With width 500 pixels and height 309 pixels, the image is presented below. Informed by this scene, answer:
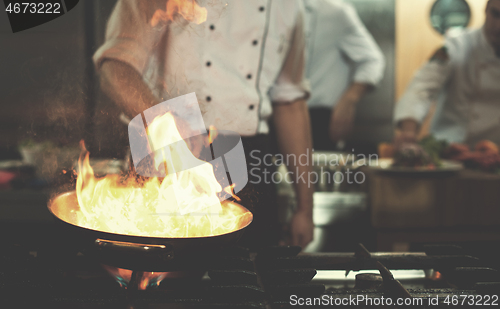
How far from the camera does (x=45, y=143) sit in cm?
68

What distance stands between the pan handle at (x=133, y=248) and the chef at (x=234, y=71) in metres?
0.24

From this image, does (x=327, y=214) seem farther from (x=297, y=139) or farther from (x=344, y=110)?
(x=344, y=110)

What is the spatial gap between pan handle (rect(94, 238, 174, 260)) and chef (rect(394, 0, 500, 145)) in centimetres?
170

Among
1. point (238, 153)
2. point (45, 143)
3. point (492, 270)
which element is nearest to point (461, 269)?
point (492, 270)

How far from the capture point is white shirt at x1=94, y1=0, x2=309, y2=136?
665 millimetres

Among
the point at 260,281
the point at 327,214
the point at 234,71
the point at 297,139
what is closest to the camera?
the point at 260,281

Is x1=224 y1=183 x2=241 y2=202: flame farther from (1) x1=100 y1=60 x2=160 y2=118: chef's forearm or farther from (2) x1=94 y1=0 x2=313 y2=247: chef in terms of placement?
(1) x1=100 y1=60 x2=160 y2=118: chef's forearm

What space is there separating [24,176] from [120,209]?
0.45 m

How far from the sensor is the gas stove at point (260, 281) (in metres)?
0.45

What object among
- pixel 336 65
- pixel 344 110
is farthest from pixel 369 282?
pixel 336 65

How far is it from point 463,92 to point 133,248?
214cm

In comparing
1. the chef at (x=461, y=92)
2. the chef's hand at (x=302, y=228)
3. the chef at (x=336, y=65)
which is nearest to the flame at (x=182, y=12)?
the chef's hand at (x=302, y=228)

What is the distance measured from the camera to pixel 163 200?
0.60 metres

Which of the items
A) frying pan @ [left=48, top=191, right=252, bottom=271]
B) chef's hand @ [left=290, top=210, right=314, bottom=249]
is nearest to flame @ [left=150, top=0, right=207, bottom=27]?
frying pan @ [left=48, top=191, right=252, bottom=271]
